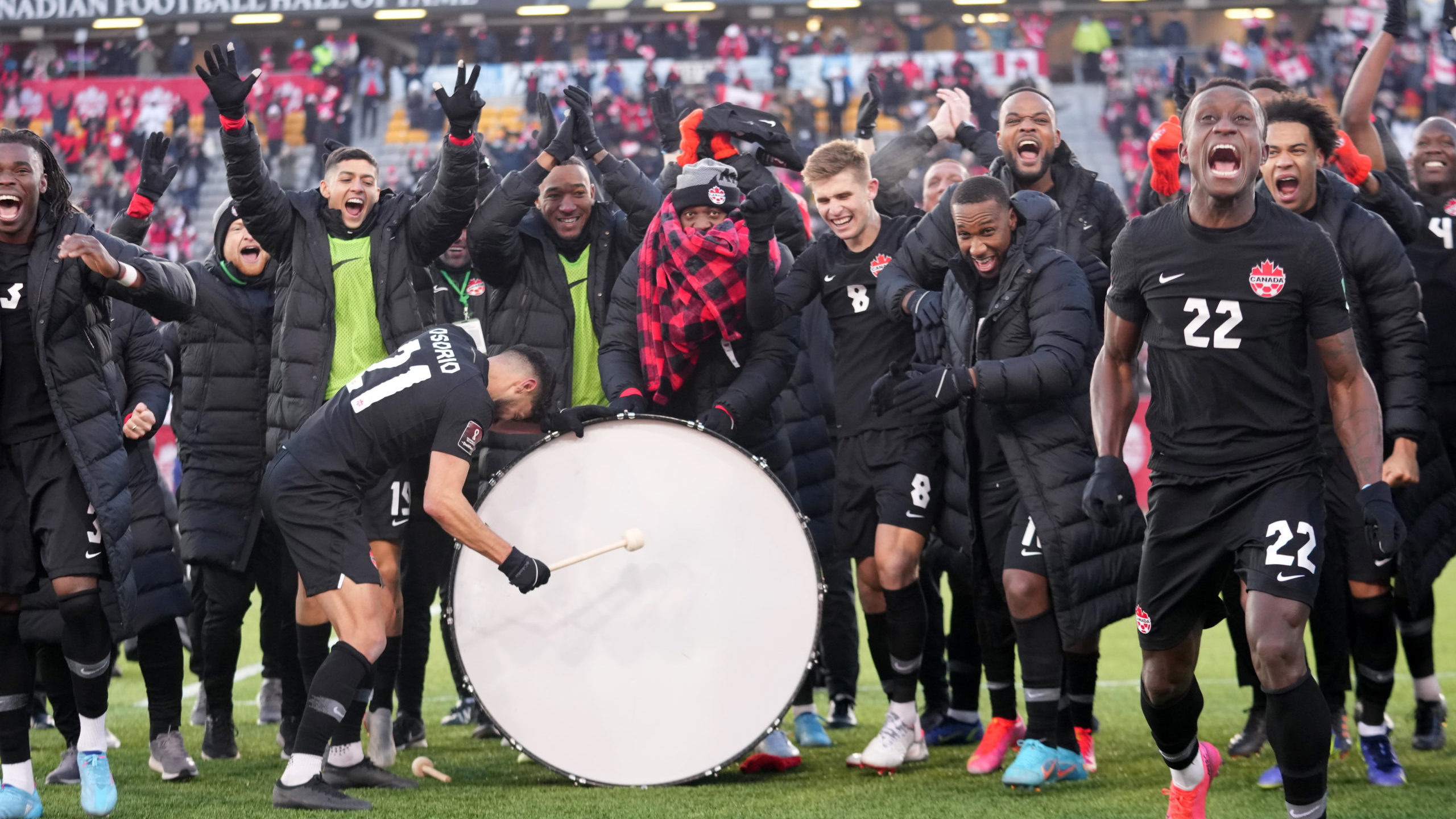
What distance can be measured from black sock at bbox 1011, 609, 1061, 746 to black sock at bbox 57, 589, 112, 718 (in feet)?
9.64

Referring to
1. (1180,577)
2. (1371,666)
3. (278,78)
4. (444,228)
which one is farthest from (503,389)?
(278,78)

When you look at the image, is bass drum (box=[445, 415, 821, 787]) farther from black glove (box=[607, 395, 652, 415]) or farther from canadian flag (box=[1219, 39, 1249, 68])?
canadian flag (box=[1219, 39, 1249, 68])

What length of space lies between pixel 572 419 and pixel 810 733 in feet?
5.91

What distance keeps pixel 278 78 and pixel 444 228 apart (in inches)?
961

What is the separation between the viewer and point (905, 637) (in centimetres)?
542

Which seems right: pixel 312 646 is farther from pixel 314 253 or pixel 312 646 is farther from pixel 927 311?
pixel 927 311

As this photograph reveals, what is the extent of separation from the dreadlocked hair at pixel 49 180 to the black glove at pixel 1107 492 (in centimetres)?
326

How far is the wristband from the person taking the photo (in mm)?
6340

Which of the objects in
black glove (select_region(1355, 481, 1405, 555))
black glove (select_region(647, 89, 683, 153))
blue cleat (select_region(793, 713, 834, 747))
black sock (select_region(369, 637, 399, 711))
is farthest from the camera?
black glove (select_region(647, 89, 683, 153))

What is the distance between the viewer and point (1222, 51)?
90.2ft

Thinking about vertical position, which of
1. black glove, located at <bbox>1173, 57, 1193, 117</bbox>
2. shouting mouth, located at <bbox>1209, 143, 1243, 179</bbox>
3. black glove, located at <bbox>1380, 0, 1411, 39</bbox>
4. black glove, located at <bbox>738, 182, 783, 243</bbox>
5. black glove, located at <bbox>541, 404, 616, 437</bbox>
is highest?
black glove, located at <bbox>1380, 0, 1411, 39</bbox>

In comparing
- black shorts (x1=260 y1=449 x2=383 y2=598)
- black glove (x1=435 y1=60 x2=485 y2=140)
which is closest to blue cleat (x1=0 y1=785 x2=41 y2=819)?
black shorts (x1=260 y1=449 x2=383 y2=598)

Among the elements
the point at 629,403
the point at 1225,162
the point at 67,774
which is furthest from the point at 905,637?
the point at 67,774

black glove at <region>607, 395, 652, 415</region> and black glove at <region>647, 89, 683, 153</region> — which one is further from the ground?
black glove at <region>647, 89, 683, 153</region>
